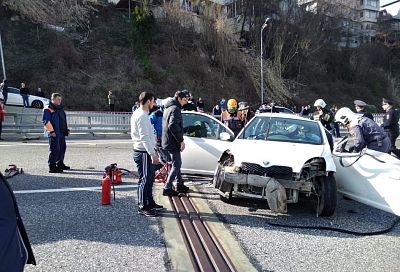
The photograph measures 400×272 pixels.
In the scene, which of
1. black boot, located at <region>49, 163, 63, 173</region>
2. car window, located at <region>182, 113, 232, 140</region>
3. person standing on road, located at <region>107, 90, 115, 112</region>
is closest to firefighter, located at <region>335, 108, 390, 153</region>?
car window, located at <region>182, 113, 232, 140</region>

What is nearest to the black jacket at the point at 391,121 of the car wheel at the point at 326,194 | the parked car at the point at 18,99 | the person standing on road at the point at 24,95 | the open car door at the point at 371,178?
the open car door at the point at 371,178

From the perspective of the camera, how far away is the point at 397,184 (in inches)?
205

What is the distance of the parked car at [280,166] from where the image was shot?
17.6ft

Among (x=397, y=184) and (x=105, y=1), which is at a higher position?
(x=105, y=1)

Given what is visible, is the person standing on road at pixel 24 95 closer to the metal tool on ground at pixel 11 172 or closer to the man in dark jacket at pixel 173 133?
the metal tool on ground at pixel 11 172

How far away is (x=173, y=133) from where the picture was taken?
6.25 metres

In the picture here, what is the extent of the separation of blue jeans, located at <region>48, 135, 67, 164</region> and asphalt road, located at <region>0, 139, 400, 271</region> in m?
1.44

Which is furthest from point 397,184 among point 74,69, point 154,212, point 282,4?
point 282,4

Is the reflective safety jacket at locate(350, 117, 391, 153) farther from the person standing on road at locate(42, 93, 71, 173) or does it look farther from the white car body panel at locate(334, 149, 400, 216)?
the person standing on road at locate(42, 93, 71, 173)

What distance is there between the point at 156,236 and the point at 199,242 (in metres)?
0.56

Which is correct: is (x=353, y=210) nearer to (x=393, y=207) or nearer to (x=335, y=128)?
(x=393, y=207)

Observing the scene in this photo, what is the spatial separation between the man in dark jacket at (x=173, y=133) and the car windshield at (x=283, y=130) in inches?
49.4

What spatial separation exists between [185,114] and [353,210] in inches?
154

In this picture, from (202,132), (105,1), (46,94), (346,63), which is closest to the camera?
(202,132)
